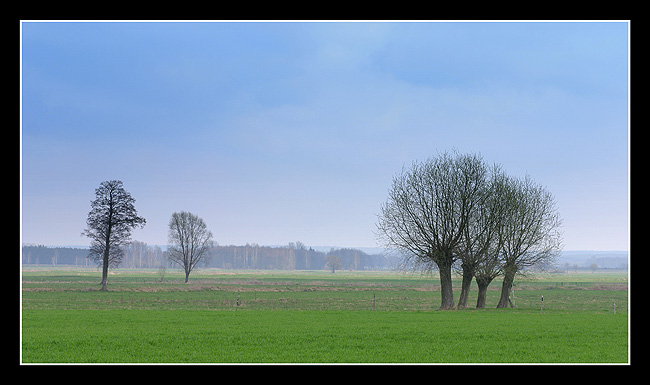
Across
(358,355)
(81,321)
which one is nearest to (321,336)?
(358,355)

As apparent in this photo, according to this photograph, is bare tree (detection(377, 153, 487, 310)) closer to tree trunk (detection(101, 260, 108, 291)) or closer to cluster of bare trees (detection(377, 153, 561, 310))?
cluster of bare trees (detection(377, 153, 561, 310))

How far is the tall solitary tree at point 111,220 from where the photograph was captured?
62562mm

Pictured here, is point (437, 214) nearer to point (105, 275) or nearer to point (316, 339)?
point (316, 339)

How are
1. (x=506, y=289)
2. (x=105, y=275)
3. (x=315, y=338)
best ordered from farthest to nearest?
(x=105, y=275), (x=506, y=289), (x=315, y=338)

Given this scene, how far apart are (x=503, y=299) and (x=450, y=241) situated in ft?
23.8

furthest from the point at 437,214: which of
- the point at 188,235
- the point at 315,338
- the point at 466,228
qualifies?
the point at 188,235

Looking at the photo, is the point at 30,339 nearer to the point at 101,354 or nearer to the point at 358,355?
the point at 101,354

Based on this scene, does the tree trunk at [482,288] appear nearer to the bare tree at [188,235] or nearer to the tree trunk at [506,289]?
the tree trunk at [506,289]

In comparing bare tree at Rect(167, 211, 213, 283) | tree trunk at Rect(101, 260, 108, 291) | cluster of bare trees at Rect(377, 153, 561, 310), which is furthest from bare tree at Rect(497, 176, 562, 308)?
bare tree at Rect(167, 211, 213, 283)

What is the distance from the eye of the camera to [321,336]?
21.0 m

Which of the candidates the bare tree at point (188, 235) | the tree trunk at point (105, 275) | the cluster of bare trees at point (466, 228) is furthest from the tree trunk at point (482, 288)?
Result: the bare tree at point (188, 235)

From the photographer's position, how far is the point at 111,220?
206 ft

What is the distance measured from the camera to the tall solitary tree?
6256cm
